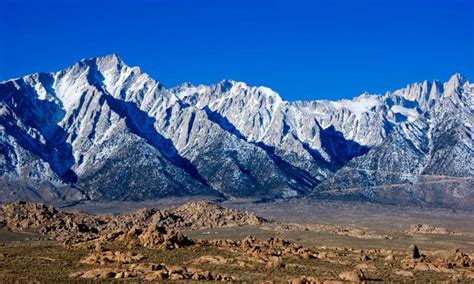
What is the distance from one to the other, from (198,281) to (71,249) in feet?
105

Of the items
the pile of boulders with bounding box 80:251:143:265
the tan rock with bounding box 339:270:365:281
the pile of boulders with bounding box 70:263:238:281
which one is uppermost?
the pile of boulders with bounding box 80:251:143:265

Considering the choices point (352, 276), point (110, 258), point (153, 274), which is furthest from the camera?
point (110, 258)

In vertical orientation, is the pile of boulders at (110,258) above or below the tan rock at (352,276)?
above

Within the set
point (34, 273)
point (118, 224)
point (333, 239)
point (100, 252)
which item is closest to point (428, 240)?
point (333, 239)

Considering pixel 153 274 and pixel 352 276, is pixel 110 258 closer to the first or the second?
pixel 153 274

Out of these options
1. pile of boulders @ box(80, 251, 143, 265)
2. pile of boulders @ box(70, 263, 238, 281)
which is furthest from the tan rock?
pile of boulders @ box(80, 251, 143, 265)

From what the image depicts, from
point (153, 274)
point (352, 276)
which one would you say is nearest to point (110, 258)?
point (153, 274)

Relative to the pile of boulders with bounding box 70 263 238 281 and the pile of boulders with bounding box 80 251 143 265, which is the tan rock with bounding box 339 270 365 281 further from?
the pile of boulders with bounding box 80 251 143 265

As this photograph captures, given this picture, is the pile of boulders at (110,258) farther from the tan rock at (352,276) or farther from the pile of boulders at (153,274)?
the tan rock at (352,276)

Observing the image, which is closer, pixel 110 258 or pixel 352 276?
pixel 352 276

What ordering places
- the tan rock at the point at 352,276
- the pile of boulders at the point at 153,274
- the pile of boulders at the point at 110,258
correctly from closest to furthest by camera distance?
the pile of boulders at the point at 153,274, the tan rock at the point at 352,276, the pile of boulders at the point at 110,258

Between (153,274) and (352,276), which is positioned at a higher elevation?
(153,274)

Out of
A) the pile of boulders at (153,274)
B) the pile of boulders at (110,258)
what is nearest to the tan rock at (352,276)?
the pile of boulders at (153,274)

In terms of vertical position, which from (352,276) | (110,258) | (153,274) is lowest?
(352,276)
